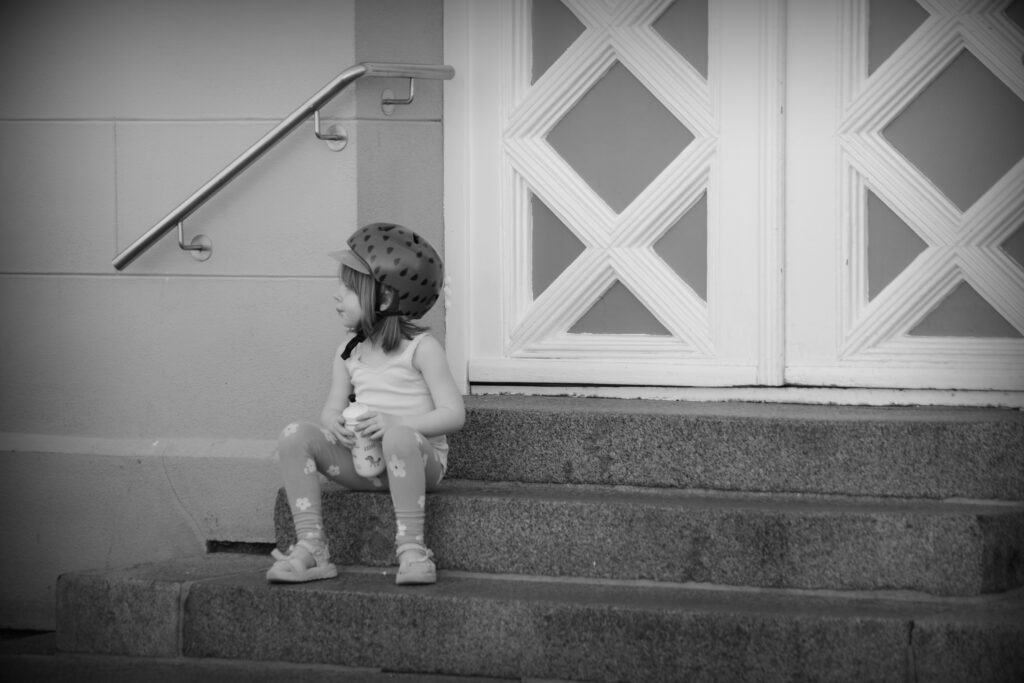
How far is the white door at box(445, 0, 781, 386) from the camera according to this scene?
519 cm

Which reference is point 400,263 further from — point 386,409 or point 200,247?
point 200,247

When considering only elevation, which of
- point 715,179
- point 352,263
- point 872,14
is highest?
point 872,14

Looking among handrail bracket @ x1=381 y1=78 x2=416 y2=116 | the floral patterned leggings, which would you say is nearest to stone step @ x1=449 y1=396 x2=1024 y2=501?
the floral patterned leggings

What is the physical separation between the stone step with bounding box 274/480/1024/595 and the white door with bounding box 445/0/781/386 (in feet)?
2.52

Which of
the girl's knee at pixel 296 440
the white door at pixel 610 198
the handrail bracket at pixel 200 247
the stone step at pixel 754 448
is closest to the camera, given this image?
the girl's knee at pixel 296 440

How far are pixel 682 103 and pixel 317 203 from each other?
1.46m

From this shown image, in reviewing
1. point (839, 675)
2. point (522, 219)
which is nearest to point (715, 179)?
point (522, 219)

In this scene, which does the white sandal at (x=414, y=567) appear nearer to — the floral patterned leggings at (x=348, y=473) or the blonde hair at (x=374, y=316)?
the floral patterned leggings at (x=348, y=473)

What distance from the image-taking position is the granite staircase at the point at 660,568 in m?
3.97

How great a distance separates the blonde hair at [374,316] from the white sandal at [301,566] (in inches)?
27.8

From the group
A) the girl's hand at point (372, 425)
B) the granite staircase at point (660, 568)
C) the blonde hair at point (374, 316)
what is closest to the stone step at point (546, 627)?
the granite staircase at point (660, 568)

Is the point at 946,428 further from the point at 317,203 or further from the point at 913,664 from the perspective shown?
the point at 317,203

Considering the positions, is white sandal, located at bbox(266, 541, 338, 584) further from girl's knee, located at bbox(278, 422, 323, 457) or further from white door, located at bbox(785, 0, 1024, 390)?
white door, located at bbox(785, 0, 1024, 390)

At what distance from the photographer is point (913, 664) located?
388 cm
